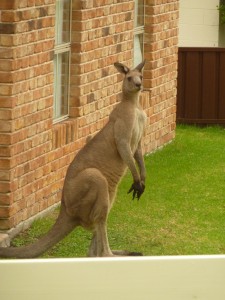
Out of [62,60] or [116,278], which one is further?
[62,60]

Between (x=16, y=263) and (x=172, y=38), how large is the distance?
12.6m

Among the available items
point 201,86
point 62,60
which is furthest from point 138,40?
point 201,86

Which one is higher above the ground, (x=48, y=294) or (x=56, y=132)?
(x=48, y=294)

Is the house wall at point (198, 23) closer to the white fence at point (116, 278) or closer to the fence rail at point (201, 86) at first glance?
the fence rail at point (201, 86)

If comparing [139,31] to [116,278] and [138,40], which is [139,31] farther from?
[116,278]

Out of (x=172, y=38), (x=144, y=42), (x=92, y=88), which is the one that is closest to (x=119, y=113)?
(x=92, y=88)

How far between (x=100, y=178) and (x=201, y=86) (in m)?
10.1

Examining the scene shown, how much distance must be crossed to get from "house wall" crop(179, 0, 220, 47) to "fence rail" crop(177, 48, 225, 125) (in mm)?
1971

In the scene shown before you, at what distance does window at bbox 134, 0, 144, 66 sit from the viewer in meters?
14.7

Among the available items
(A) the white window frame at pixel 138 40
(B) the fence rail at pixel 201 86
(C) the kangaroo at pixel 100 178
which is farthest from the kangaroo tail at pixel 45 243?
(B) the fence rail at pixel 201 86

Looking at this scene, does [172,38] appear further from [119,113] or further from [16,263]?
[16,263]

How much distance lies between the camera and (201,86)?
18.9 m

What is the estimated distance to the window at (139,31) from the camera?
1466cm

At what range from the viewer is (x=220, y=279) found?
3.58 metres
